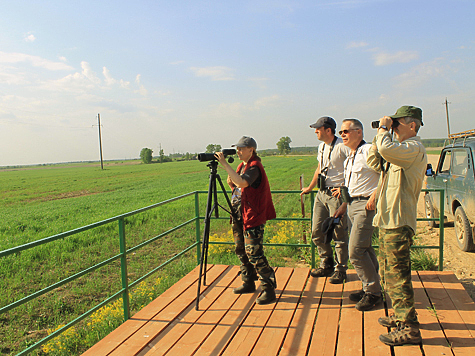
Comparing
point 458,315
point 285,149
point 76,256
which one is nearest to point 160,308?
point 458,315

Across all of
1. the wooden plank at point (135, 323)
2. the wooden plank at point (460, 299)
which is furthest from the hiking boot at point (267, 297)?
the wooden plank at point (460, 299)

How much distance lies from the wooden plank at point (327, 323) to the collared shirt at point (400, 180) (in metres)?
1.03

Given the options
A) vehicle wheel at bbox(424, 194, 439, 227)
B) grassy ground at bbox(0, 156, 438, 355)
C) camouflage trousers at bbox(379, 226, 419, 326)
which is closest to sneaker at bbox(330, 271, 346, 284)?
camouflage trousers at bbox(379, 226, 419, 326)

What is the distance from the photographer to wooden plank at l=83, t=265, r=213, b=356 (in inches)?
116

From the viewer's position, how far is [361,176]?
3473 mm

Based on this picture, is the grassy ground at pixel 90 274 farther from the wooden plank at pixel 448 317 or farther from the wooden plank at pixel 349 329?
the wooden plank at pixel 448 317

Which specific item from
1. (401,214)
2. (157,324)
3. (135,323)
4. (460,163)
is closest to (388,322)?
(401,214)

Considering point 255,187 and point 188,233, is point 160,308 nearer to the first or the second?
point 255,187

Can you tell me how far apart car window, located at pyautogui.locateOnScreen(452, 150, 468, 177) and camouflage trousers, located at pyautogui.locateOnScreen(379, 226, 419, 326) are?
4785mm

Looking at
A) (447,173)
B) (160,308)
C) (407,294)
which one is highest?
(447,173)

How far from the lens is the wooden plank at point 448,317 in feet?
8.95

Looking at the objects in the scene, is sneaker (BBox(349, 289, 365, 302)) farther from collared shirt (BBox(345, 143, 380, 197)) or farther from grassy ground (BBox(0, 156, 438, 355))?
grassy ground (BBox(0, 156, 438, 355))

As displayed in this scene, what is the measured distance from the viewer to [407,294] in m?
2.81

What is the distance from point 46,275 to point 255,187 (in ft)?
18.0
